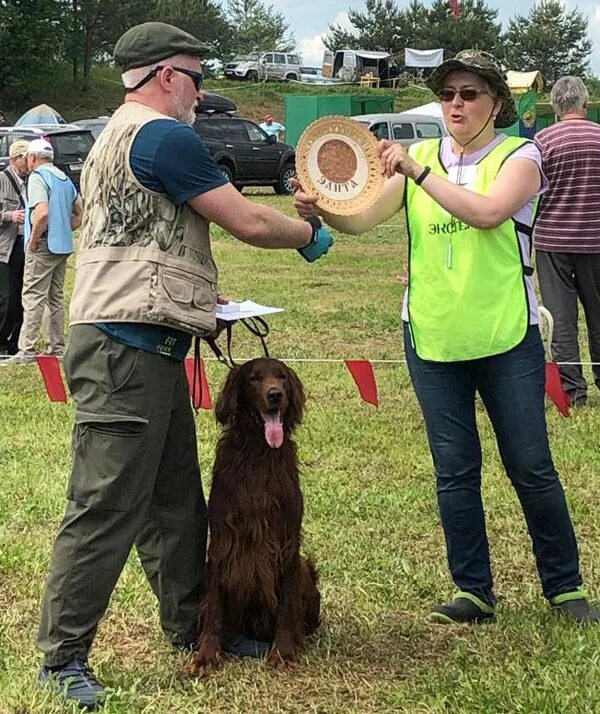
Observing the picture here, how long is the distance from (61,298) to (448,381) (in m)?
5.99

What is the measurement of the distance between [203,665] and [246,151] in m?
22.2

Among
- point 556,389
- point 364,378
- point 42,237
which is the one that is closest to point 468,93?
point 364,378

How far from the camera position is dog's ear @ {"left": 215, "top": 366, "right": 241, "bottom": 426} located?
3.60 meters

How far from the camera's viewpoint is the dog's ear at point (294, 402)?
363 cm

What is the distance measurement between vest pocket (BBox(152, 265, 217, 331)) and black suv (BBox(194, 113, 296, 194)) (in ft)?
71.1

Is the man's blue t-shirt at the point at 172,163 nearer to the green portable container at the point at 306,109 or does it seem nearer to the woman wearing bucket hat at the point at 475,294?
the woman wearing bucket hat at the point at 475,294

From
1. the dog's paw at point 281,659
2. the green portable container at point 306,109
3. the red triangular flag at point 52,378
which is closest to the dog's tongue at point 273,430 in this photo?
the dog's paw at point 281,659

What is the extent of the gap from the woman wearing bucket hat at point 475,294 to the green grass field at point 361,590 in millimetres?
435

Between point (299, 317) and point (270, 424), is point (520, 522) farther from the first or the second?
point (299, 317)

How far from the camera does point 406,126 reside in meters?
31.3

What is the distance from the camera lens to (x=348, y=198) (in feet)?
12.4

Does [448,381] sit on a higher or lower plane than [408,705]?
higher

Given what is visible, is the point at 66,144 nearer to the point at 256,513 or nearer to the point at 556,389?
the point at 556,389

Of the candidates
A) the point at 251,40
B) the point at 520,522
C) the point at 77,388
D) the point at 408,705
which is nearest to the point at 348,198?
the point at 77,388
